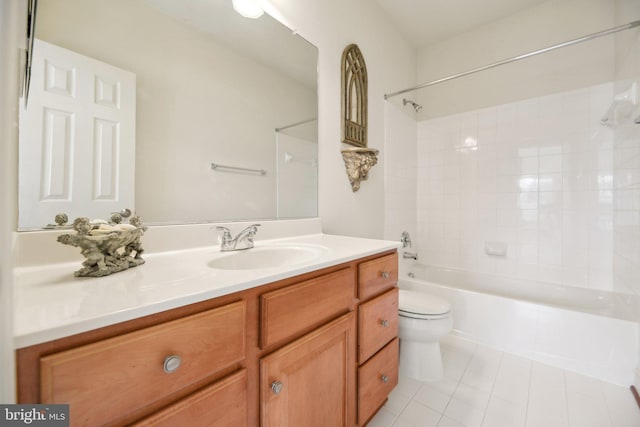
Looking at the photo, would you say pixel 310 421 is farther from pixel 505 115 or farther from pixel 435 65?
pixel 435 65

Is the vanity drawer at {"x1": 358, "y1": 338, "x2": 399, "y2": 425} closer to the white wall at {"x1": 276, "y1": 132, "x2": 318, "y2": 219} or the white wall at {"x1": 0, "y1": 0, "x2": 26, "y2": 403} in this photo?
the white wall at {"x1": 276, "y1": 132, "x2": 318, "y2": 219}

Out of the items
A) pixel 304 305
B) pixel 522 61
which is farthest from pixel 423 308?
pixel 522 61

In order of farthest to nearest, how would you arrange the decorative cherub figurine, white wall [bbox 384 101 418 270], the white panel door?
1. white wall [bbox 384 101 418 270]
2. the white panel door
3. the decorative cherub figurine

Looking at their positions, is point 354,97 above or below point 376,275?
above

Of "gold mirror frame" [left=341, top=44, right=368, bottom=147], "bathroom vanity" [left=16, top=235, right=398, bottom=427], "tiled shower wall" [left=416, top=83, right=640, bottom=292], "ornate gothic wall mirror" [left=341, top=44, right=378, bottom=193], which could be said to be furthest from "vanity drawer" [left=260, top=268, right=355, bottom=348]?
"tiled shower wall" [left=416, top=83, right=640, bottom=292]

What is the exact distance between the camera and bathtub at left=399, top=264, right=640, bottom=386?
1.42 meters

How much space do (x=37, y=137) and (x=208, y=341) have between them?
758 millimetres

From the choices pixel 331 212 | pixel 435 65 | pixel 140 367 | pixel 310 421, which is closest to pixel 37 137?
pixel 140 367

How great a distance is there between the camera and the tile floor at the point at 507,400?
3.86 feet

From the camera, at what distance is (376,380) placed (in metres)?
1.09

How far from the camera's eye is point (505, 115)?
2.24 m

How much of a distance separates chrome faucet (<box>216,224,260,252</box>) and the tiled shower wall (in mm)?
2124

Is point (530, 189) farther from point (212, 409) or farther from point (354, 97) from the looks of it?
point (212, 409)

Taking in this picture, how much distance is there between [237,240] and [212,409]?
61 centimetres
